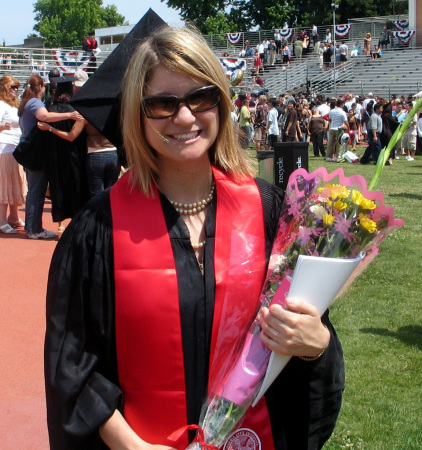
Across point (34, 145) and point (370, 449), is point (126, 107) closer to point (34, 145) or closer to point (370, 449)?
point (370, 449)

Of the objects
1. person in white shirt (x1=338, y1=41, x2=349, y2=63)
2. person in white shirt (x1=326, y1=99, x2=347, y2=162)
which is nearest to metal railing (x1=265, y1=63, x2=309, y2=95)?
person in white shirt (x1=338, y1=41, x2=349, y2=63)

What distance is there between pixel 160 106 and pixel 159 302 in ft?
1.83

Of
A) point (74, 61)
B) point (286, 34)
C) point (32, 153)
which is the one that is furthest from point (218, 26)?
point (32, 153)

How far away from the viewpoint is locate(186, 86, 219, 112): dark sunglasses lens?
1888 millimetres

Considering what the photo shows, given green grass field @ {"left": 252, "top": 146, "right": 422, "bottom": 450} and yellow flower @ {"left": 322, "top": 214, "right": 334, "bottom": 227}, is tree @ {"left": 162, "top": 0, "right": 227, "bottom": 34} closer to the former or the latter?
green grass field @ {"left": 252, "top": 146, "right": 422, "bottom": 450}

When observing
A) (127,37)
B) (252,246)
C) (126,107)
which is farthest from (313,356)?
(127,37)

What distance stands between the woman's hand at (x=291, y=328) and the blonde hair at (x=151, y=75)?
0.55 m

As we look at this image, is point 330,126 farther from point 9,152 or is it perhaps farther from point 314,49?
point 314,49

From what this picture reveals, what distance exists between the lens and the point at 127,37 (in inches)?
81.6

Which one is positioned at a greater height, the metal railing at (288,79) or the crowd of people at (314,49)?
the crowd of people at (314,49)

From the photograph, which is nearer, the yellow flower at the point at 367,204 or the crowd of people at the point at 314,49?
the yellow flower at the point at 367,204

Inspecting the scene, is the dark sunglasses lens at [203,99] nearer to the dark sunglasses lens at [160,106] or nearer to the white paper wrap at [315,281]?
the dark sunglasses lens at [160,106]

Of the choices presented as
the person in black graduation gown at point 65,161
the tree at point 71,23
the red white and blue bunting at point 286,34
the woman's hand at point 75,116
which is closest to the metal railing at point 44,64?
the red white and blue bunting at point 286,34

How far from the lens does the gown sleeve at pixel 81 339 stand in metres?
1.83
